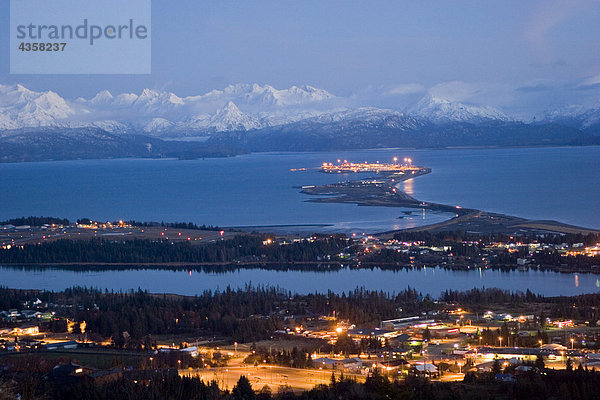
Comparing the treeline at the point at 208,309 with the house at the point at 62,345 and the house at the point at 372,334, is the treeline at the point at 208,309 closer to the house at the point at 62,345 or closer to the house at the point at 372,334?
the house at the point at 62,345

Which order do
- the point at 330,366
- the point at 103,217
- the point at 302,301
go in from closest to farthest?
1. the point at 330,366
2. the point at 302,301
3. the point at 103,217

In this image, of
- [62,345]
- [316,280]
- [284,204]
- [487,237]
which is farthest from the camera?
[284,204]

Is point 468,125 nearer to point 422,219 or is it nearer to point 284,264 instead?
point 422,219

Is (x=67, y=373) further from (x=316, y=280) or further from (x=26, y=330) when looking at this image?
(x=316, y=280)

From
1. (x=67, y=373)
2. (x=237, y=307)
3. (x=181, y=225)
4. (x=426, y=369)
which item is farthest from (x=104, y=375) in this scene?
(x=181, y=225)

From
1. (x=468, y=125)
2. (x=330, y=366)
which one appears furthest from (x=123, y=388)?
(x=468, y=125)

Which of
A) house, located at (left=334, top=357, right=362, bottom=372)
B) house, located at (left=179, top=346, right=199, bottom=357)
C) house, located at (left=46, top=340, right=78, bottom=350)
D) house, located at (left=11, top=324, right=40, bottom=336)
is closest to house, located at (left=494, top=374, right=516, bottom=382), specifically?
house, located at (left=334, top=357, right=362, bottom=372)
